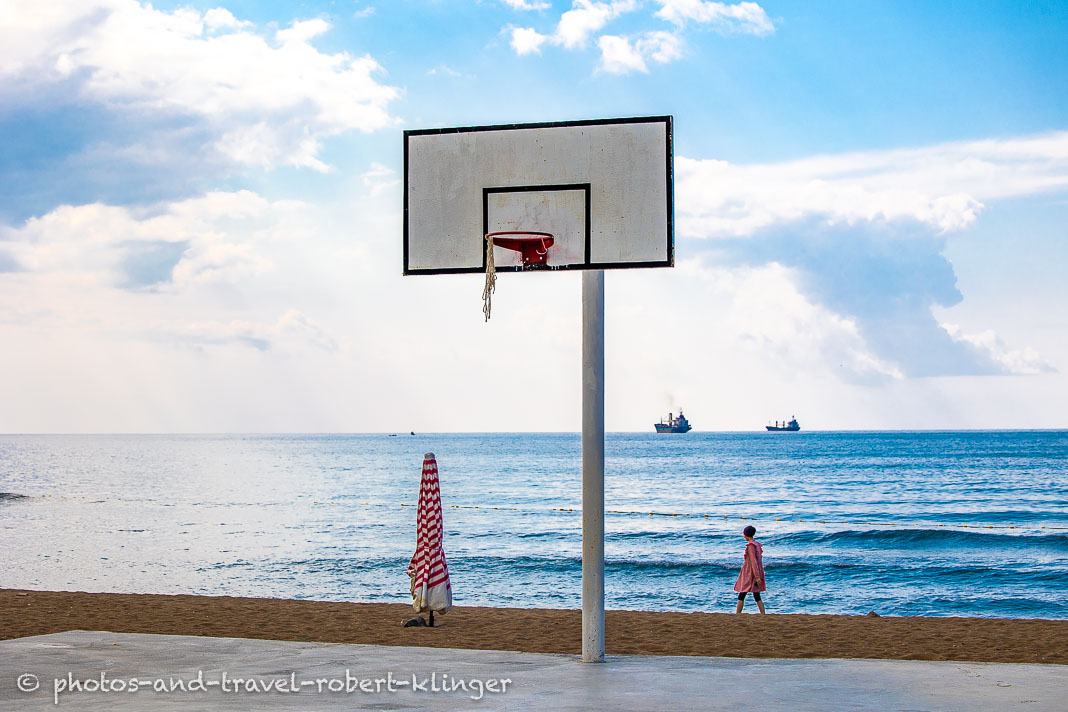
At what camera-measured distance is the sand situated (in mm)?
11523

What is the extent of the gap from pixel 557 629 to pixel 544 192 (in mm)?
7182

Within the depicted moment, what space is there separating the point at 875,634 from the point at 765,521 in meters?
30.8

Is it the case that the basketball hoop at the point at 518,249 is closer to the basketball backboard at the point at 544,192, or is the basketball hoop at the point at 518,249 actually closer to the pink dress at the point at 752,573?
the basketball backboard at the point at 544,192

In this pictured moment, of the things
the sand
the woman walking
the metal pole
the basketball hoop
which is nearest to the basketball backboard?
the basketball hoop

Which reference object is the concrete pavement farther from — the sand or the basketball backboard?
the basketball backboard

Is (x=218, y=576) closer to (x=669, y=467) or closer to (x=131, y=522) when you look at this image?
(x=131, y=522)

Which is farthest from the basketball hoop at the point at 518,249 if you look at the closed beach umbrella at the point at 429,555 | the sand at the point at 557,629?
the sand at the point at 557,629

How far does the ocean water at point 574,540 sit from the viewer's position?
24.4 metres

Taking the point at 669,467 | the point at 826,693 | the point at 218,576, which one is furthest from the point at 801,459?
the point at 826,693

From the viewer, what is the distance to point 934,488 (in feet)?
201

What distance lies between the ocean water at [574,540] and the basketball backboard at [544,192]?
15.0 m

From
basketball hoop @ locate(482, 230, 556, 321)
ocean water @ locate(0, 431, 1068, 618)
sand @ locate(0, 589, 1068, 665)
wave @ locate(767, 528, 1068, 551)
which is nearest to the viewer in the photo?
basketball hoop @ locate(482, 230, 556, 321)

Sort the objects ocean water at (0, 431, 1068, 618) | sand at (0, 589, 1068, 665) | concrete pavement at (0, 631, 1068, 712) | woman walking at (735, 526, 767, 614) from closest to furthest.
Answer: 1. concrete pavement at (0, 631, 1068, 712)
2. sand at (0, 589, 1068, 665)
3. woman walking at (735, 526, 767, 614)
4. ocean water at (0, 431, 1068, 618)

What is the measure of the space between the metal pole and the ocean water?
1374cm
